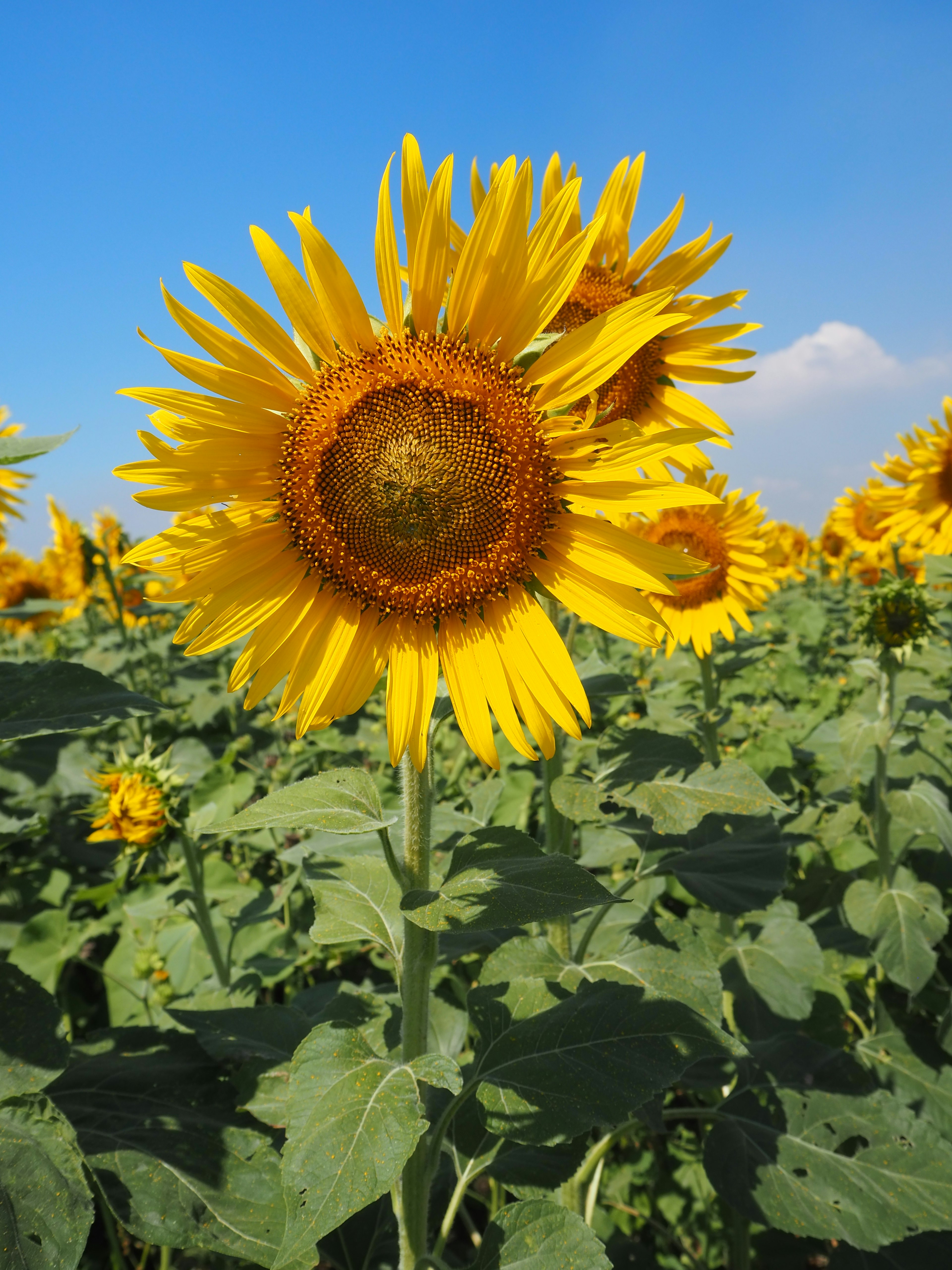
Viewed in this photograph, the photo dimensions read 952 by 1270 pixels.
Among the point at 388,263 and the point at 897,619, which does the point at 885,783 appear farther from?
the point at 388,263

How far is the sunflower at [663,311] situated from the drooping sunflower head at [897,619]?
143 centimetres

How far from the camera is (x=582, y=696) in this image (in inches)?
64.6

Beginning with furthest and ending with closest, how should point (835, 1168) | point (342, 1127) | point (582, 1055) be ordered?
1. point (835, 1168)
2. point (582, 1055)
3. point (342, 1127)

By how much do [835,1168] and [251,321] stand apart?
2.42m

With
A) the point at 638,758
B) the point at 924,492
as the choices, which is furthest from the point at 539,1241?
the point at 924,492

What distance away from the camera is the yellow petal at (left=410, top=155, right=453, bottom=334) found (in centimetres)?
150

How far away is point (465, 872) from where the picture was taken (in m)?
1.51

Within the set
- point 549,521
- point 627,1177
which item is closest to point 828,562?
point 627,1177

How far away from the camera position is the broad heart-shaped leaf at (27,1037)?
165cm

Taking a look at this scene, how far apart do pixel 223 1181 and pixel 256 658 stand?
1103 millimetres

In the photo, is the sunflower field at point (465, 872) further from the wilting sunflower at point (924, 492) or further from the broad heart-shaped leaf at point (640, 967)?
the wilting sunflower at point (924, 492)

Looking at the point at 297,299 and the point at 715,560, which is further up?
the point at 297,299

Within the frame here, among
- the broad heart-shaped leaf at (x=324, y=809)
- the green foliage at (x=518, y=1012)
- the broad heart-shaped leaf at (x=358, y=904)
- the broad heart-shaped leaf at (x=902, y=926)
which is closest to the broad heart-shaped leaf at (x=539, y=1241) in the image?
the green foliage at (x=518, y=1012)

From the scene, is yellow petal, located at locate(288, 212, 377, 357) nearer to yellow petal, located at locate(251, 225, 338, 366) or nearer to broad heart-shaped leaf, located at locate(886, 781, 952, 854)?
yellow petal, located at locate(251, 225, 338, 366)
